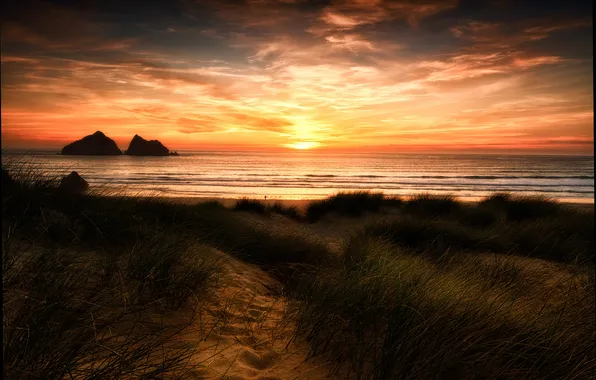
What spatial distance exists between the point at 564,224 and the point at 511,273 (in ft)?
19.9

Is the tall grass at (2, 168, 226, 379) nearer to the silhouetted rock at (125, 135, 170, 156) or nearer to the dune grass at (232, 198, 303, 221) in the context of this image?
the dune grass at (232, 198, 303, 221)

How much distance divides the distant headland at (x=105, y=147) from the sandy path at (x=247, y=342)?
99.3 m

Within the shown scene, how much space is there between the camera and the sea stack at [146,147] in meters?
99.3

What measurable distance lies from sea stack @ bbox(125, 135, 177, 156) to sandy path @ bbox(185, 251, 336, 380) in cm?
10243

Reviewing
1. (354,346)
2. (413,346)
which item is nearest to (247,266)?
(354,346)

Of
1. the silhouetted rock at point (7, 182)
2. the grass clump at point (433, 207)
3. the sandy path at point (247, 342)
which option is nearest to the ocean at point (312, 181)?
the silhouetted rock at point (7, 182)

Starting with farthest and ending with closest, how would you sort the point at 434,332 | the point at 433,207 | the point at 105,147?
the point at 105,147, the point at 433,207, the point at 434,332

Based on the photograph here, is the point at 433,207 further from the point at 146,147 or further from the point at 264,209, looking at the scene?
the point at 146,147

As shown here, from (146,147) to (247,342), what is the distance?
105 metres

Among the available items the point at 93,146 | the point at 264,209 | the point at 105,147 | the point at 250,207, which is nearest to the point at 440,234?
the point at 264,209

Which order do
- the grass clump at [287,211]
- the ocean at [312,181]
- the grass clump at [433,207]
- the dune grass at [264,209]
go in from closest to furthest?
the dune grass at [264,209] → the grass clump at [433,207] → the grass clump at [287,211] → the ocean at [312,181]

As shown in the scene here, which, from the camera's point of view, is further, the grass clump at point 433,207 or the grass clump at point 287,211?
the grass clump at point 287,211

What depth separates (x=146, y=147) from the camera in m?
99.7

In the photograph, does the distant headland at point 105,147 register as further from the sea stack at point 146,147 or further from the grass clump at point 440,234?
the grass clump at point 440,234
